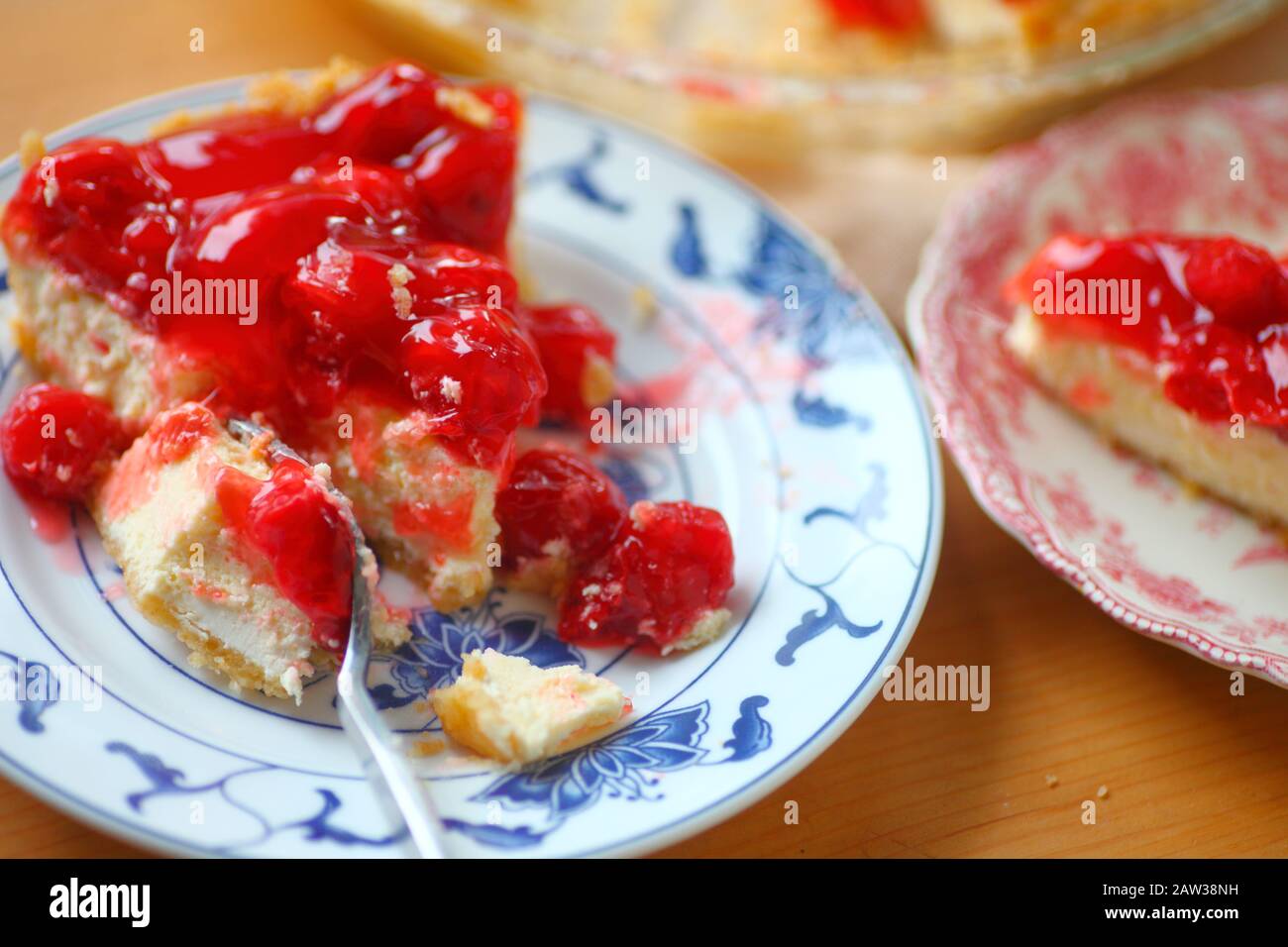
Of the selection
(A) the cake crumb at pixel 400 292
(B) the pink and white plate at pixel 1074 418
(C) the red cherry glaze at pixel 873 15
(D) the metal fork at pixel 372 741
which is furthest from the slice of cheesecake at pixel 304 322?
(C) the red cherry glaze at pixel 873 15

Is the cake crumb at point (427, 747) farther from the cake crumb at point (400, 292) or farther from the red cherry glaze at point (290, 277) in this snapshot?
the cake crumb at point (400, 292)

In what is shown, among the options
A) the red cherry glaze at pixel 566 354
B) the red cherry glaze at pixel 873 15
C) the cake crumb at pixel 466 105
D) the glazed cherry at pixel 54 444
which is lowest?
the glazed cherry at pixel 54 444

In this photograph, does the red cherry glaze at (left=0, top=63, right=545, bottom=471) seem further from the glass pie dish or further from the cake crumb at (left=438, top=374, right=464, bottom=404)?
the glass pie dish

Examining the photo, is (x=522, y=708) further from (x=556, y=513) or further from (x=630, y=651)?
(x=556, y=513)

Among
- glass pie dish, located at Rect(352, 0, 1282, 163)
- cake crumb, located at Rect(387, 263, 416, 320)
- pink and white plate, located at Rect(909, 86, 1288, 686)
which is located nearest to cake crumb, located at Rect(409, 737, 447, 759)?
cake crumb, located at Rect(387, 263, 416, 320)

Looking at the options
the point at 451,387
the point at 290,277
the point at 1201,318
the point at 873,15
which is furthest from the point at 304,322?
the point at 873,15

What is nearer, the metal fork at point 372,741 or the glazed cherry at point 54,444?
the metal fork at point 372,741
